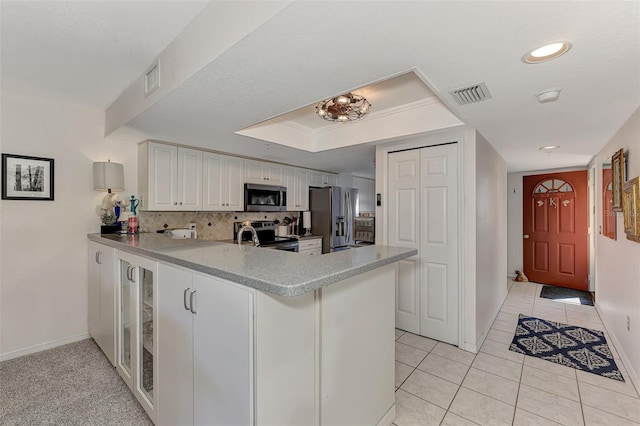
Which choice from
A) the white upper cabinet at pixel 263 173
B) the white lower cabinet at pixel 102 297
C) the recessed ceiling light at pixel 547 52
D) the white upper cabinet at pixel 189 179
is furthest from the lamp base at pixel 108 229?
the recessed ceiling light at pixel 547 52

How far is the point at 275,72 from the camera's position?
168cm

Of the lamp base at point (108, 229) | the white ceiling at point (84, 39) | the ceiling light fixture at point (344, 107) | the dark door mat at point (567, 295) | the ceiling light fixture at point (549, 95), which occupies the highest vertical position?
the white ceiling at point (84, 39)

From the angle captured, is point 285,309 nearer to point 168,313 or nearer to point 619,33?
point 168,313

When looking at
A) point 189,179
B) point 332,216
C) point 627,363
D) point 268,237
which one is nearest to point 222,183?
point 189,179

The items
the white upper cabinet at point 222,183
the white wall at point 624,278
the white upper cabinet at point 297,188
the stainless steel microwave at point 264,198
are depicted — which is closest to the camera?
the white wall at point 624,278

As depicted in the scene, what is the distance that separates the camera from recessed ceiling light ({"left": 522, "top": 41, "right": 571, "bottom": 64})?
4.51 feet

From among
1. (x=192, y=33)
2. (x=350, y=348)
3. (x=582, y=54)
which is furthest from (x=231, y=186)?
(x=582, y=54)

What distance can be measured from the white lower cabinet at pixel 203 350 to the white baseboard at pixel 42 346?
205cm

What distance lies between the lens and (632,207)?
7.27 ft

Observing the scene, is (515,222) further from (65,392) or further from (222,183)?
(65,392)

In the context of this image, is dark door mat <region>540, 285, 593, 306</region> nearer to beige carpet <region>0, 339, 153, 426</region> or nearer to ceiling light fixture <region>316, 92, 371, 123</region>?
ceiling light fixture <region>316, 92, 371, 123</region>

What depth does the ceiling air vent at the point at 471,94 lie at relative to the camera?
72.8 inches

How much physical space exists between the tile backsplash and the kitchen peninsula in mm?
1702

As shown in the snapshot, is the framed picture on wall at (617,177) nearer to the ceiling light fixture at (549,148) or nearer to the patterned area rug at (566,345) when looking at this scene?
the ceiling light fixture at (549,148)
